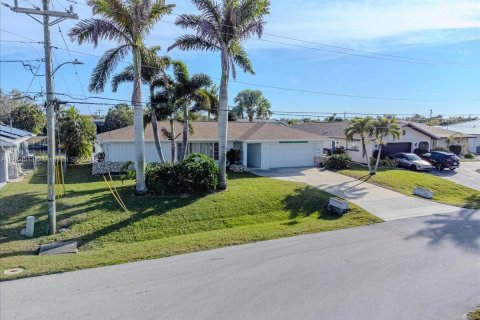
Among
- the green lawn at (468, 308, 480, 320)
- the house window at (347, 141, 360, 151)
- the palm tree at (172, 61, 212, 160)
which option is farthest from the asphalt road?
the house window at (347, 141, 360, 151)

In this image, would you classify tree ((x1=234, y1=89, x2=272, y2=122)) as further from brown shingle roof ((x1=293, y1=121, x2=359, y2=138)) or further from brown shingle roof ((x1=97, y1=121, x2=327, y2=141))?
brown shingle roof ((x1=97, y1=121, x2=327, y2=141))

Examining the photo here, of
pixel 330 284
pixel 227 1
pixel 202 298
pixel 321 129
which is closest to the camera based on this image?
pixel 202 298

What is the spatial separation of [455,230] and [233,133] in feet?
63.4

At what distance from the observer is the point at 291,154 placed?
30.0 metres

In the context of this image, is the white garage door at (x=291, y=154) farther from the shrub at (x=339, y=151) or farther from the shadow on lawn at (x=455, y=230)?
the shadow on lawn at (x=455, y=230)

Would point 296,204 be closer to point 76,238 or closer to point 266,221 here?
point 266,221

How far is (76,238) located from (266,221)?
26.7ft

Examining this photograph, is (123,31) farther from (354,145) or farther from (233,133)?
(354,145)

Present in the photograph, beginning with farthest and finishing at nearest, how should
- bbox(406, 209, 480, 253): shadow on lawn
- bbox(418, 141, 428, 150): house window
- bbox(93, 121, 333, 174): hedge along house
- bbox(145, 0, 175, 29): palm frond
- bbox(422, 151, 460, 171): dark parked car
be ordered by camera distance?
bbox(418, 141, 428, 150): house window → bbox(422, 151, 460, 171): dark parked car → bbox(93, 121, 333, 174): hedge along house → bbox(145, 0, 175, 29): palm frond → bbox(406, 209, 480, 253): shadow on lawn

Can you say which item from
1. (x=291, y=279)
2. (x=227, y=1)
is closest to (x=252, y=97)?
(x=227, y=1)

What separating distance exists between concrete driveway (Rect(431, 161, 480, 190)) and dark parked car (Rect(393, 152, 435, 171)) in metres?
0.84

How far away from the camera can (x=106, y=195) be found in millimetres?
18094

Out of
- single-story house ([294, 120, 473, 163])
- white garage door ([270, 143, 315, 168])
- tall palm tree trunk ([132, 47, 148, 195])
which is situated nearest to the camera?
tall palm tree trunk ([132, 47, 148, 195])

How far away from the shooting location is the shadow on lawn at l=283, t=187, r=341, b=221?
1720cm
